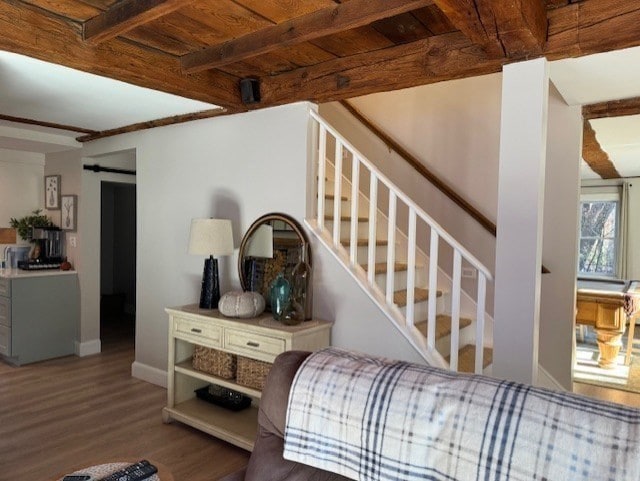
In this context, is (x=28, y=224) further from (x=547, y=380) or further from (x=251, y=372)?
(x=547, y=380)

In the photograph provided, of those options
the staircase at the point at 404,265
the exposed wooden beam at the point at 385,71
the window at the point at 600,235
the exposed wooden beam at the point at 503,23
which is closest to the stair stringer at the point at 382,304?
the staircase at the point at 404,265

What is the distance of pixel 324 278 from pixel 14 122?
3.24 meters

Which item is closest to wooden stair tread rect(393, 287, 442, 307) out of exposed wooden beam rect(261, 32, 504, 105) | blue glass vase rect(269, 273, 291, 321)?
blue glass vase rect(269, 273, 291, 321)

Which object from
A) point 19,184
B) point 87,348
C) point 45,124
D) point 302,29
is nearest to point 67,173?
point 19,184

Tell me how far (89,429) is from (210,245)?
4.98 ft

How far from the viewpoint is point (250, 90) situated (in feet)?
10.4

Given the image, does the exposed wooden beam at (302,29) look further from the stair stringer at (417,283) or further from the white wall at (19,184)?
the white wall at (19,184)

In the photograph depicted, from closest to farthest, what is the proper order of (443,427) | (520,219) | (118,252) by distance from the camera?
(443,427), (520,219), (118,252)

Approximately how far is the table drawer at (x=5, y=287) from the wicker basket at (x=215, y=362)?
8.13 feet

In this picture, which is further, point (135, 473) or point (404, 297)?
point (404, 297)

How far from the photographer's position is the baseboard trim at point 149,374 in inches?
157

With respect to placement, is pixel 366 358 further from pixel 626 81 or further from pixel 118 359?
pixel 118 359

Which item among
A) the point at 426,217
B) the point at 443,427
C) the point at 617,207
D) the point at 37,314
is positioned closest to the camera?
the point at 443,427

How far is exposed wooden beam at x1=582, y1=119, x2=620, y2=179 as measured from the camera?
4.11 meters
